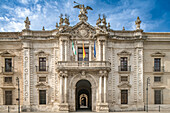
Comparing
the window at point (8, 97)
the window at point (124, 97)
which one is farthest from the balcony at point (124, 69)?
the window at point (8, 97)

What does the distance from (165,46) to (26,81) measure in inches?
849

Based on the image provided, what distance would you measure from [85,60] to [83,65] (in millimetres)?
2241

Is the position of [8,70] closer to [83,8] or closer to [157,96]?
[83,8]

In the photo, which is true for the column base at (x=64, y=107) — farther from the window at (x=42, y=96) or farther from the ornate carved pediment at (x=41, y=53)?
the ornate carved pediment at (x=41, y=53)

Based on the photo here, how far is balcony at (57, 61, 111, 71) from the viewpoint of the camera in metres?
26.3

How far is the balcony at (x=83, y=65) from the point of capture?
26344 millimetres

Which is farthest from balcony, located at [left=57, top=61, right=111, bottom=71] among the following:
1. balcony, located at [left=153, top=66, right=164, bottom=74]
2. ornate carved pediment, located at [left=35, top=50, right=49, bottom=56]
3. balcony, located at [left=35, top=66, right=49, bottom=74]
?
balcony, located at [left=153, top=66, right=164, bottom=74]

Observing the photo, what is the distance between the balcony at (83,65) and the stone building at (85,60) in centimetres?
69

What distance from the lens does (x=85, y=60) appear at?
28859mm

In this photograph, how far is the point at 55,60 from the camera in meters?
28.5

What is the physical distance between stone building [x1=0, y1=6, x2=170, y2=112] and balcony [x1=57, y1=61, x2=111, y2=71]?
2.26ft

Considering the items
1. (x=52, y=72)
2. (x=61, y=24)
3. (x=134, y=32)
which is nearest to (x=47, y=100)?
(x=52, y=72)

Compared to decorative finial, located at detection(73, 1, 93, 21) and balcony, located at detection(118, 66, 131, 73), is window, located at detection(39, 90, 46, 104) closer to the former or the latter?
balcony, located at detection(118, 66, 131, 73)

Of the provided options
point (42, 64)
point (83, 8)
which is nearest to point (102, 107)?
point (42, 64)
